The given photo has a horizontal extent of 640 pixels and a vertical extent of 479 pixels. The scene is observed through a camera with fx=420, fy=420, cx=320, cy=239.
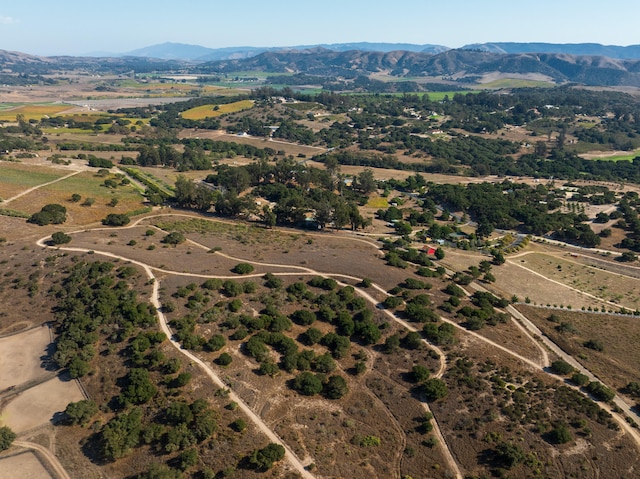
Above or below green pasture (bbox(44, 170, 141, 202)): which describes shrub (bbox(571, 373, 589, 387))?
below

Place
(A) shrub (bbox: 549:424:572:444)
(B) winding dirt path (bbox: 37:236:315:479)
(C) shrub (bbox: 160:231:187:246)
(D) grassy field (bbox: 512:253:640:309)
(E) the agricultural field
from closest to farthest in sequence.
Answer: (B) winding dirt path (bbox: 37:236:315:479) < (E) the agricultural field < (A) shrub (bbox: 549:424:572:444) < (D) grassy field (bbox: 512:253:640:309) < (C) shrub (bbox: 160:231:187:246)

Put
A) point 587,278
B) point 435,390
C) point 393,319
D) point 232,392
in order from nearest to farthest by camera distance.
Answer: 1. point 232,392
2. point 435,390
3. point 393,319
4. point 587,278

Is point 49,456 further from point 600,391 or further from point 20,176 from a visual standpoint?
point 20,176

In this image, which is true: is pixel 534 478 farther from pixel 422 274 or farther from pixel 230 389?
pixel 422 274

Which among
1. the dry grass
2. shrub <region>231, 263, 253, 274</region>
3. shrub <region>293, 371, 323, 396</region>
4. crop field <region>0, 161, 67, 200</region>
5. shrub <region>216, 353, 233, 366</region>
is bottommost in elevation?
the dry grass

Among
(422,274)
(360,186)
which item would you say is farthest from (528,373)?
(360,186)

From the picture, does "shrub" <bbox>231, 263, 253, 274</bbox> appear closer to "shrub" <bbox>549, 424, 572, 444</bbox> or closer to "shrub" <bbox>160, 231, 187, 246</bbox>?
"shrub" <bbox>160, 231, 187, 246</bbox>

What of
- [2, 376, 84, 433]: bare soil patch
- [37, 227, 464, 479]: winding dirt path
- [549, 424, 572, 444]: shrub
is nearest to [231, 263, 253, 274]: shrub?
[37, 227, 464, 479]: winding dirt path

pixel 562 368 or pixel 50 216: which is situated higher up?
pixel 50 216

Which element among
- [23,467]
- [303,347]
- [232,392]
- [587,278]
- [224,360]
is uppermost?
[224,360]

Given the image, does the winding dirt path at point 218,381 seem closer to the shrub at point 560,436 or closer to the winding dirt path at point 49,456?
the winding dirt path at point 49,456

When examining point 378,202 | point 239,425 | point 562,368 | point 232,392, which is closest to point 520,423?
point 562,368
